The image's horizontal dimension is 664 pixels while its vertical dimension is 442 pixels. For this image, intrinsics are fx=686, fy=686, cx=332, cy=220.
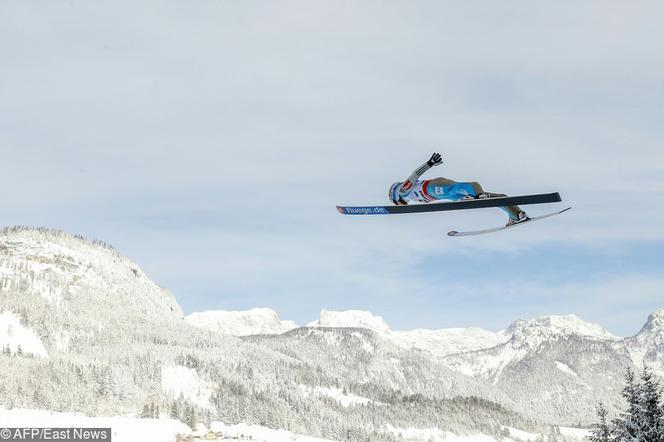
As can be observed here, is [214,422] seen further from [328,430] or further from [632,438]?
[632,438]

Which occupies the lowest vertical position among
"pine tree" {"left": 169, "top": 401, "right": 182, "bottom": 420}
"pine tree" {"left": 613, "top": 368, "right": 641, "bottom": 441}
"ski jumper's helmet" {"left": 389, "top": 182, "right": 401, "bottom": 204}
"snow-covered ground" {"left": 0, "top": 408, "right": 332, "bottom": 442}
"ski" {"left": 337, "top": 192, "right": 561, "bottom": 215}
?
"pine tree" {"left": 613, "top": 368, "right": 641, "bottom": 441}

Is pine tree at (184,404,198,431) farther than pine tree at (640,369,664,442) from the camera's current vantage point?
Yes

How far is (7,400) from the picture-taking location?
5536 inches

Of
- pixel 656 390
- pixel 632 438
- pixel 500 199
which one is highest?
pixel 500 199

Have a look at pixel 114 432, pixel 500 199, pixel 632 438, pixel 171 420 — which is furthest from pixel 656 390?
pixel 171 420

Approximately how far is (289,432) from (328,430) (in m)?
17.0

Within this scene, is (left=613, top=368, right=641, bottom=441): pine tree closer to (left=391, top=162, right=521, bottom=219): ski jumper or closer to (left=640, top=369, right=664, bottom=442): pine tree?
(left=640, top=369, right=664, bottom=442): pine tree

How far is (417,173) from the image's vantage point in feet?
101

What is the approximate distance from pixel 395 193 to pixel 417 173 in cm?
356

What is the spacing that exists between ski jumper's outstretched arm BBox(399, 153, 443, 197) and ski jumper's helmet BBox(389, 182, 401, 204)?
43 centimetres

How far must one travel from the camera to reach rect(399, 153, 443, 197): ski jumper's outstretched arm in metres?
29.3

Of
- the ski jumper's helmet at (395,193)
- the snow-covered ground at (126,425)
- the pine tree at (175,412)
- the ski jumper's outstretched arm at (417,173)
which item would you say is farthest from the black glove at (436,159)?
the pine tree at (175,412)

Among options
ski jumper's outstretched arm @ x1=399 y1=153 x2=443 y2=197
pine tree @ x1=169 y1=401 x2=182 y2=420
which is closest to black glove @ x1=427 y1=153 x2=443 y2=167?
ski jumper's outstretched arm @ x1=399 y1=153 x2=443 y2=197

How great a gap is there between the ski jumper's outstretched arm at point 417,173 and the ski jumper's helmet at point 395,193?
433 millimetres
